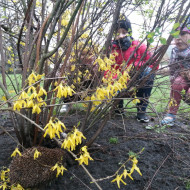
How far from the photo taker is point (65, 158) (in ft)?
7.18

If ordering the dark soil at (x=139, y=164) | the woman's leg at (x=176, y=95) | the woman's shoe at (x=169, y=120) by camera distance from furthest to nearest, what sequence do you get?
the woman's leg at (x=176, y=95) → the dark soil at (x=139, y=164) → the woman's shoe at (x=169, y=120)

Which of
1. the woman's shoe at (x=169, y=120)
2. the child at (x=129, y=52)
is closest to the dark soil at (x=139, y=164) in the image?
the woman's shoe at (x=169, y=120)

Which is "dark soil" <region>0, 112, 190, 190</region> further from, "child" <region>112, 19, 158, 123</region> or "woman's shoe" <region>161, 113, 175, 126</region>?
"child" <region>112, 19, 158, 123</region>

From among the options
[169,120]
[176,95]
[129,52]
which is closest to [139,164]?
[169,120]

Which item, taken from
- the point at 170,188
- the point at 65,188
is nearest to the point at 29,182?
the point at 65,188

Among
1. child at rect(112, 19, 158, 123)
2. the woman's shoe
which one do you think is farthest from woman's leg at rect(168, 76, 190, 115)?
child at rect(112, 19, 158, 123)

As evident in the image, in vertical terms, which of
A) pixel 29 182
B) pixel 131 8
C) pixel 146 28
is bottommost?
pixel 29 182

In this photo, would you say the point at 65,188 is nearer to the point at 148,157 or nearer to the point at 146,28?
the point at 148,157

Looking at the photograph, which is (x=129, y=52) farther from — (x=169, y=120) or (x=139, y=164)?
(x=139, y=164)

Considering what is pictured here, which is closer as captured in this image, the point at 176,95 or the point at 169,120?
the point at 169,120

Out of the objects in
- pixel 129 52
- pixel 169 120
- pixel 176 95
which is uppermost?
pixel 129 52

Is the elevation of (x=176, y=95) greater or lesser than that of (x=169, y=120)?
greater

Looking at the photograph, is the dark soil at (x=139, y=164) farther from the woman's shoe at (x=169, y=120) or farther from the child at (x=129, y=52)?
the child at (x=129, y=52)

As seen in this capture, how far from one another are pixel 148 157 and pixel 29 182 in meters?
1.54
